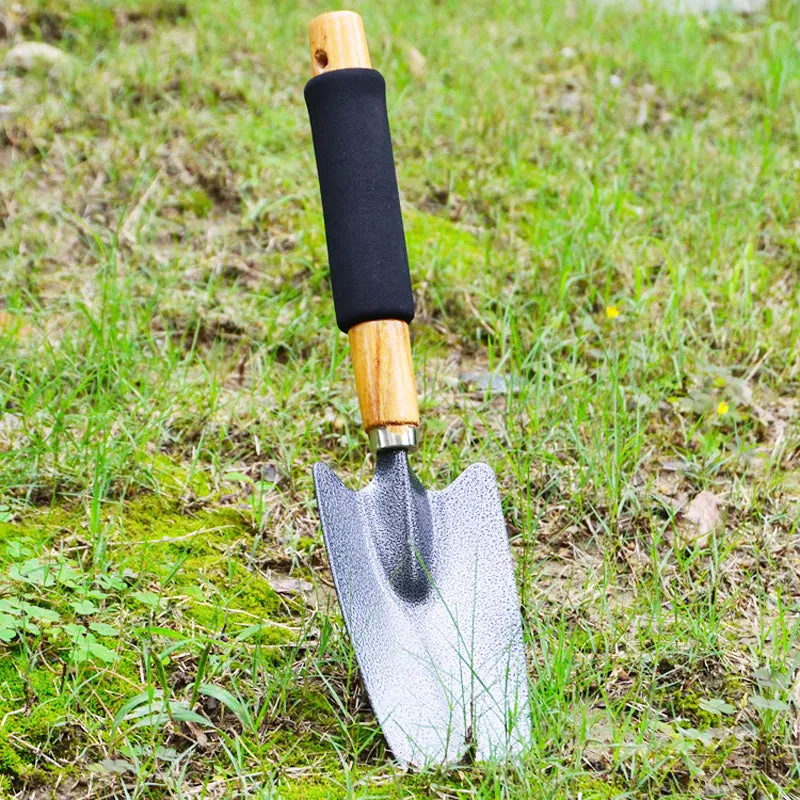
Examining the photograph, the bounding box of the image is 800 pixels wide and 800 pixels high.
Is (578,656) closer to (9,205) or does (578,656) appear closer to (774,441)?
(774,441)

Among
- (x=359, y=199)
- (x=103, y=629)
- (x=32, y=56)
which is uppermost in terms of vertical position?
(x=32, y=56)

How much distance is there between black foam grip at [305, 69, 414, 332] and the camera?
2.20 m

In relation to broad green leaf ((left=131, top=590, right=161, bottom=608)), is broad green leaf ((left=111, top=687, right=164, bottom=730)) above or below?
below

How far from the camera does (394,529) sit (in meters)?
2.12

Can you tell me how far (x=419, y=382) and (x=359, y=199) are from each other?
2.49ft

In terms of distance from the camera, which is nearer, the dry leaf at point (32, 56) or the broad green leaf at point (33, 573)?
the broad green leaf at point (33, 573)

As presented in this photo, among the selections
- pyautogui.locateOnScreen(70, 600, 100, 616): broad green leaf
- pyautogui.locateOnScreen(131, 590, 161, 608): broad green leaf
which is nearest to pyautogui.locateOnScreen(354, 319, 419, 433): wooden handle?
pyautogui.locateOnScreen(131, 590, 161, 608): broad green leaf

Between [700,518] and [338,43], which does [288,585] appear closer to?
[700,518]

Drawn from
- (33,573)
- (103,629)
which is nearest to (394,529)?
(103,629)

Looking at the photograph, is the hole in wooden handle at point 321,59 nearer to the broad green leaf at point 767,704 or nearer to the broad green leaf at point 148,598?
the broad green leaf at point 148,598

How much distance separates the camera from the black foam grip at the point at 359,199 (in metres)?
2.20

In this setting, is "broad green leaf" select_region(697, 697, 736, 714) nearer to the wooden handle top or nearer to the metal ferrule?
the metal ferrule

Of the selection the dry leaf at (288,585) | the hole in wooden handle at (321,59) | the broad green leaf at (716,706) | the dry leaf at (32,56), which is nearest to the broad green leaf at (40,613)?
the dry leaf at (288,585)

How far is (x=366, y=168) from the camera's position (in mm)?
2260
